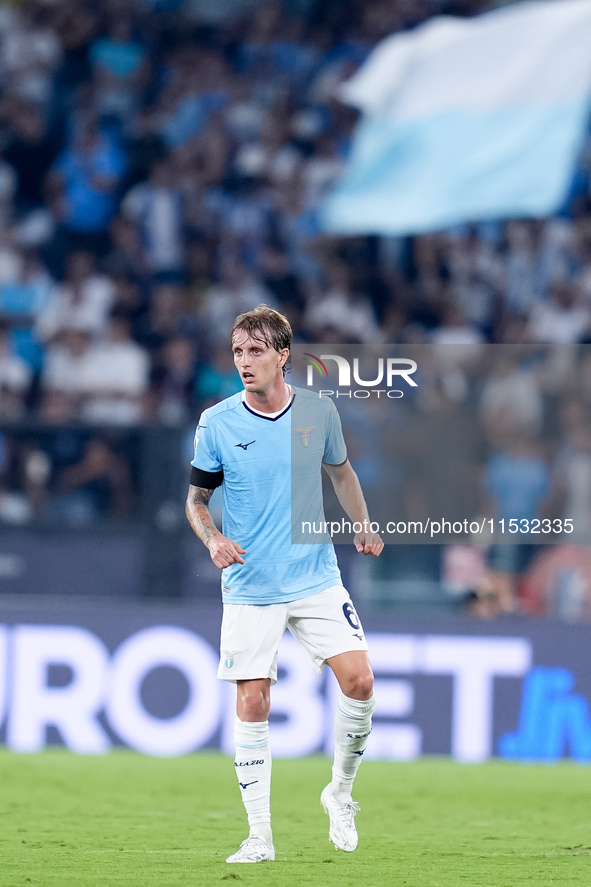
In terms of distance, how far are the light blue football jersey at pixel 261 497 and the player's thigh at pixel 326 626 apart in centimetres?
5

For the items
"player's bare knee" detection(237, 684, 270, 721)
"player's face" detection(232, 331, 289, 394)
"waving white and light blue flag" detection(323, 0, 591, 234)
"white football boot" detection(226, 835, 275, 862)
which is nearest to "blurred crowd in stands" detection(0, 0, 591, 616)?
"waving white and light blue flag" detection(323, 0, 591, 234)

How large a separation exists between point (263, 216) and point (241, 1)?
11.3ft

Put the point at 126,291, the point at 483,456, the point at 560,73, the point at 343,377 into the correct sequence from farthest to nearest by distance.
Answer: the point at 126,291 < the point at 560,73 < the point at 483,456 < the point at 343,377

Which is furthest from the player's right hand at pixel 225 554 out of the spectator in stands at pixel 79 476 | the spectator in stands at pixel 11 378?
the spectator in stands at pixel 11 378

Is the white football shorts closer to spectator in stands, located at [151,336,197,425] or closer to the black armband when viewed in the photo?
the black armband

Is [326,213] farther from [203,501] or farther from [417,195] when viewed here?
[203,501]

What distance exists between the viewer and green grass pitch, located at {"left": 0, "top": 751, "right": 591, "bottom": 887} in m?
4.68

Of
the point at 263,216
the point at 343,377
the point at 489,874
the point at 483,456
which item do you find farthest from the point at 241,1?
the point at 489,874

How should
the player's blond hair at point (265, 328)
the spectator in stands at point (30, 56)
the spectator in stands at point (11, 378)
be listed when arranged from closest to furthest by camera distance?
the player's blond hair at point (265, 328)
the spectator in stands at point (11, 378)
the spectator in stands at point (30, 56)

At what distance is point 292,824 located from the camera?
6094 mm

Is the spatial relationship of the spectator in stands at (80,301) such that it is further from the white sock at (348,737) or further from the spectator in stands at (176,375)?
the white sock at (348,737)

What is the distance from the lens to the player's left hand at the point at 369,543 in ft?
16.8

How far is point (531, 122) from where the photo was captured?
10750 mm

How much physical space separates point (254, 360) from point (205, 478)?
0.49m
